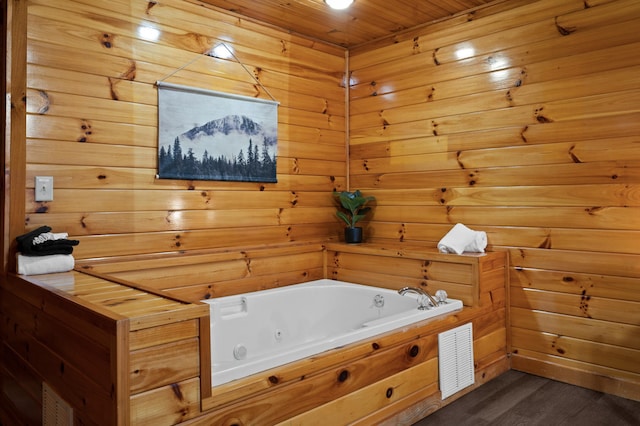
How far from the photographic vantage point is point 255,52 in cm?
339

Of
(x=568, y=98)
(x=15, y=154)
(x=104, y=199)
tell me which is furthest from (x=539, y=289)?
(x=15, y=154)

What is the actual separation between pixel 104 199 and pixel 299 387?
1.54m

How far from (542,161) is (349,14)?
1595mm

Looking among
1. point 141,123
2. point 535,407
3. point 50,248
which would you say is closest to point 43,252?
point 50,248

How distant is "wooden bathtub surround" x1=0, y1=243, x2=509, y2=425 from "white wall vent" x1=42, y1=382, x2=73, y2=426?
40mm

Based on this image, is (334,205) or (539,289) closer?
(539,289)

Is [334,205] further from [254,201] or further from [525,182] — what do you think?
[525,182]

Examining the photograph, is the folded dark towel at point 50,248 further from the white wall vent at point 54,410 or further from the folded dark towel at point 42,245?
the white wall vent at point 54,410

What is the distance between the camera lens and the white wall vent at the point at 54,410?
173 centimetres

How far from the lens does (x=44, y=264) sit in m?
2.27

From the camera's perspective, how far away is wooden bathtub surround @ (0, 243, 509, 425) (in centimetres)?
150

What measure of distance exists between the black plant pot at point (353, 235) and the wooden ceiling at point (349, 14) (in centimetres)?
149

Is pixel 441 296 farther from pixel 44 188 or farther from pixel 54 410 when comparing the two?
pixel 44 188

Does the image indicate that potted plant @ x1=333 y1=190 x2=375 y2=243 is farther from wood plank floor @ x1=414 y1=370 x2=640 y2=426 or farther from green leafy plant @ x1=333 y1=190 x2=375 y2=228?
wood plank floor @ x1=414 y1=370 x2=640 y2=426
